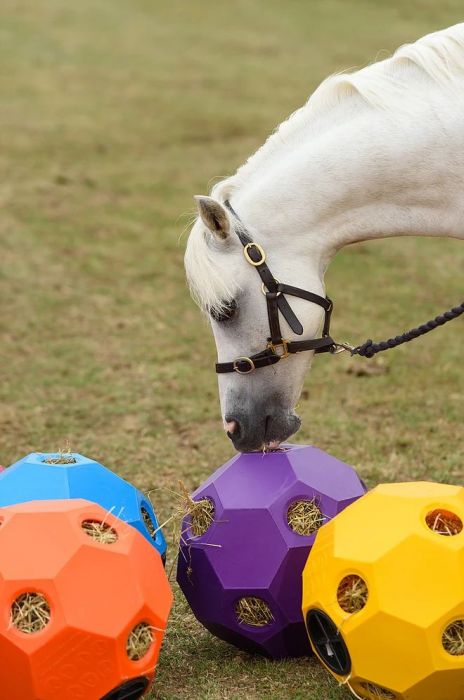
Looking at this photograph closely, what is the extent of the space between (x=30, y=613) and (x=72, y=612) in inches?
5.7

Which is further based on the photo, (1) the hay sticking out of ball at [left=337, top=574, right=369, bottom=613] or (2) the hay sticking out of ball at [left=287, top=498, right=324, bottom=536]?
(2) the hay sticking out of ball at [left=287, top=498, right=324, bottom=536]

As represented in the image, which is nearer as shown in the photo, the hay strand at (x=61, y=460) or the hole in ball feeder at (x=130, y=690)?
the hole in ball feeder at (x=130, y=690)

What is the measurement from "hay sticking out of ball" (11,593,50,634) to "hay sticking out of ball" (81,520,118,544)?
0.98 feet

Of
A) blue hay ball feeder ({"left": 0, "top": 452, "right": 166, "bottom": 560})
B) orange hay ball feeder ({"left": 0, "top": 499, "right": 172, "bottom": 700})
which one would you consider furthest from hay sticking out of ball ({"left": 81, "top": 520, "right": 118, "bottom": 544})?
blue hay ball feeder ({"left": 0, "top": 452, "right": 166, "bottom": 560})

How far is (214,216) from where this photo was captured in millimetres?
3883

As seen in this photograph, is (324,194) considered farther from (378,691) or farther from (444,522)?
(378,691)

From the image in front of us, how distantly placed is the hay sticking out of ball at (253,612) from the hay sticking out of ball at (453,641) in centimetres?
79

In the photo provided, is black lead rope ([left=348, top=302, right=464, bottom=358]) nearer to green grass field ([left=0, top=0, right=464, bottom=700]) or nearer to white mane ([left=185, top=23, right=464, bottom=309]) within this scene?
white mane ([left=185, top=23, right=464, bottom=309])

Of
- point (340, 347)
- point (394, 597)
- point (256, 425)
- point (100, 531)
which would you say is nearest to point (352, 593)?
point (394, 597)

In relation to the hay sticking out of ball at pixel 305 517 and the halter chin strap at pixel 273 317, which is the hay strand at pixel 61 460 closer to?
the halter chin strap at pixel 273 317

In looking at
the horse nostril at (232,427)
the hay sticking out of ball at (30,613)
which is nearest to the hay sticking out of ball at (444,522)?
the horse nostril at (232,427)

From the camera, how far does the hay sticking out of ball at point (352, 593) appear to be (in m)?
3.31

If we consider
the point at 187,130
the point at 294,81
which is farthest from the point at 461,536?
the point at 294,81

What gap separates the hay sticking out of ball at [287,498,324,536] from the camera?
3814 millimetres
